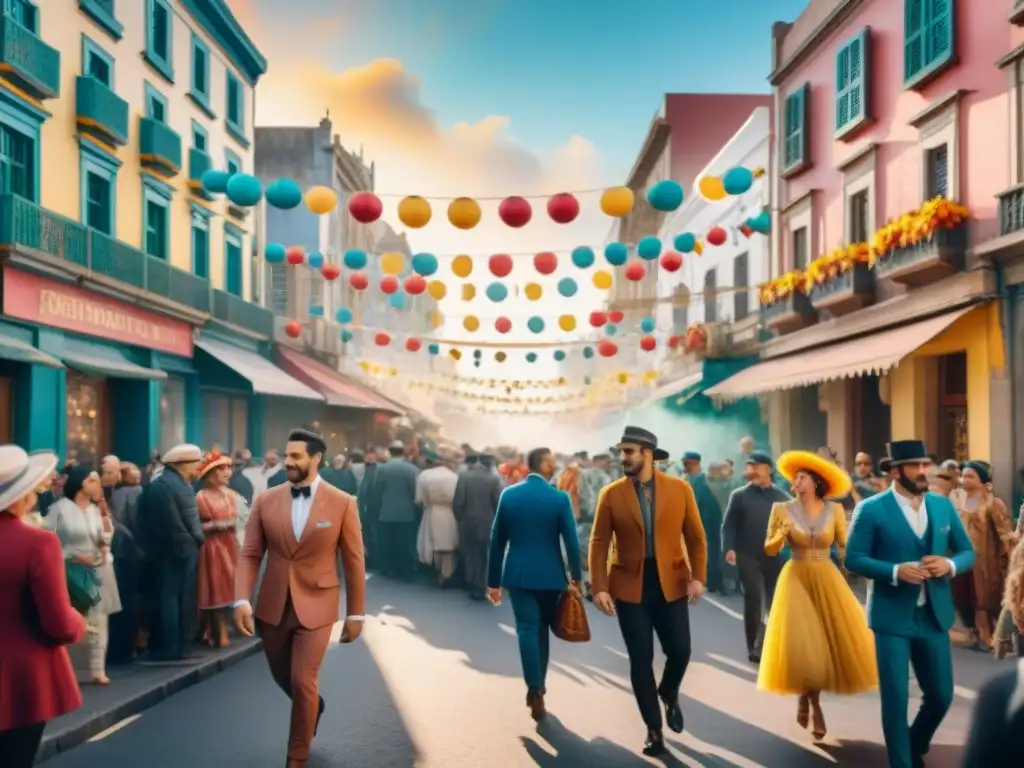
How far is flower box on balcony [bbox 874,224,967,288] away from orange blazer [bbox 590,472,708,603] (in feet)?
34.1

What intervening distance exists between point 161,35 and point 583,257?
1160cm

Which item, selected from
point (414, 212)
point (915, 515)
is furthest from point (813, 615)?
point (414, 212)

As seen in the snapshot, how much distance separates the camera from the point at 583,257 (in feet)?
61.1

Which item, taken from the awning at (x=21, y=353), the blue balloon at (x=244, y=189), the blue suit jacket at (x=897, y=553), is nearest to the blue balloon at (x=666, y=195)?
the blue balloon at (x=244, y=189)

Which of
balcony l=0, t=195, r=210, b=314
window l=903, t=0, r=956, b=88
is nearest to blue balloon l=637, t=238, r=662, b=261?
window l=903, t=0, r=956, b=88

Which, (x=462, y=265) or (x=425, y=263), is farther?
(x=425, y=263)

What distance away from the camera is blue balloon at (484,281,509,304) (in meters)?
20.2

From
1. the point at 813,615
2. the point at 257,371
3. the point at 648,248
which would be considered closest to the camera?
the point at 813,615

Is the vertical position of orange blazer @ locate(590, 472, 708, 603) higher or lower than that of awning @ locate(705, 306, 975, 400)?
lower

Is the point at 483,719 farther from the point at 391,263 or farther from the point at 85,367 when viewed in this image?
the point at 85,367

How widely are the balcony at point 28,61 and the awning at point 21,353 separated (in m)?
3.94

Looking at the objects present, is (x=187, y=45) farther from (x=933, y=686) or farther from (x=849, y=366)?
(x=933, y=686)

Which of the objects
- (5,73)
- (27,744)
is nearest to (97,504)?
(27,744)

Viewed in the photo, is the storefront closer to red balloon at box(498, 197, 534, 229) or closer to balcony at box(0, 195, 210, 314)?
balcony at box(0, 195, 210, 314)
